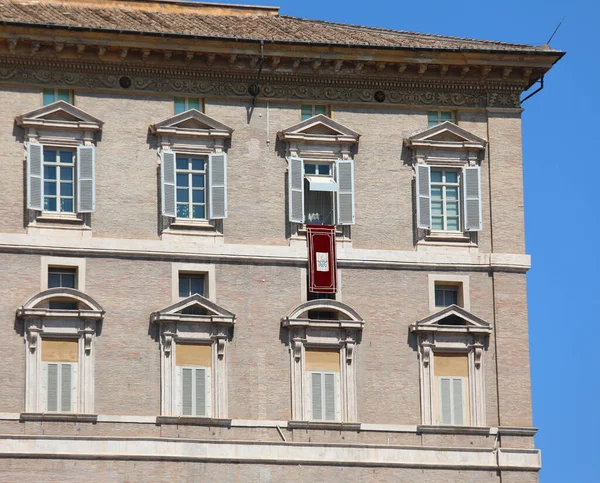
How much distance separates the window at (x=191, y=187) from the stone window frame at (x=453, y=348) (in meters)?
7.21

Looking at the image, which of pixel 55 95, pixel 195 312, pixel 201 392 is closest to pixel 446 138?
pixel 195 312

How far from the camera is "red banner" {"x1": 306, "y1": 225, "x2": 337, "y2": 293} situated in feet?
208

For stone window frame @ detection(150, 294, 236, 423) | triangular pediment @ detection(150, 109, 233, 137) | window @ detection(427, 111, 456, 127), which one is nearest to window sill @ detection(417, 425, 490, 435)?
stone window frame @ detection(150, 294, 236, 423)

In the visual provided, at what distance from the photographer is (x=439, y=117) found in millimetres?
66125

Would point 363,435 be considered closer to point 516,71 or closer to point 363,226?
point 363,226

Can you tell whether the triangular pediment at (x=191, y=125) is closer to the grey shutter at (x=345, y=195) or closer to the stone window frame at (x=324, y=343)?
the grey shutter at (x=345, y=195)

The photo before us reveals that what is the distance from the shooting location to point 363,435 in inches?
2480

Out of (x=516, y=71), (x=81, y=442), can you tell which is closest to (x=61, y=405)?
(x=81, y=442)

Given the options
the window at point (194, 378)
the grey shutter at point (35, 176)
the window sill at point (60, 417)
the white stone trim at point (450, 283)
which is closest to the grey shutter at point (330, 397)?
the window at point (194, 378)

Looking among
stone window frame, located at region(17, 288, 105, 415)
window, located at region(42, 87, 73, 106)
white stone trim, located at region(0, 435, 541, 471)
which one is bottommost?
white stone trim, located at region(0, 435, 541, 471)

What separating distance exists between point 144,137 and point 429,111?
889 centimetres

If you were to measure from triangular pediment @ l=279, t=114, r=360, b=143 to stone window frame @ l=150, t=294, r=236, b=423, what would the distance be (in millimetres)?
6000

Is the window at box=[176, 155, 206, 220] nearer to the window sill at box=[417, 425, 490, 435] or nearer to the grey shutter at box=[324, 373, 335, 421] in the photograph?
the grey shutter at box=[324, 373, 335, 421]

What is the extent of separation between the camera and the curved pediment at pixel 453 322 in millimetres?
63875
